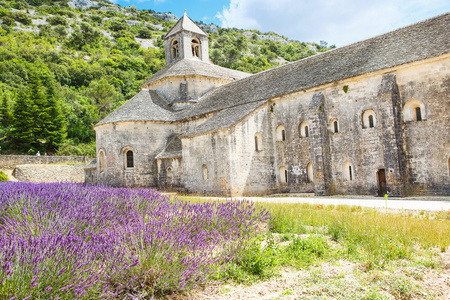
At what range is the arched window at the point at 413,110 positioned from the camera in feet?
50.7

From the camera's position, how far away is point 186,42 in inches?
1291

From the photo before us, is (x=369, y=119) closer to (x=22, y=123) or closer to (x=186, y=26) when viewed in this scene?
(x=186, y=26)

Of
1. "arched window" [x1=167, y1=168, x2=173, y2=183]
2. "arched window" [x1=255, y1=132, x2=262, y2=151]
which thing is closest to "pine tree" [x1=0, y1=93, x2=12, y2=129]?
"arched window" [x1=167, y1=168, x2=173, y2=183]

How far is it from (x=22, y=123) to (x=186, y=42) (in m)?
24.6

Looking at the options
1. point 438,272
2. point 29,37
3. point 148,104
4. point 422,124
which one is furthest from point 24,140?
point 29,37

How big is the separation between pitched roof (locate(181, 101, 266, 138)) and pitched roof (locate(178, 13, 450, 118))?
899 mm

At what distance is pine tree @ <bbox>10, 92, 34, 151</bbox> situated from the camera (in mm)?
40062

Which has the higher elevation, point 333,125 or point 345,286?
point 333,125

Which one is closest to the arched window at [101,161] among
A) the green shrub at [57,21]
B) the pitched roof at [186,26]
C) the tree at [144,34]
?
the pitched roof at [186,26]

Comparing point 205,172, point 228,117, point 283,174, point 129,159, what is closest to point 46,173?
point 129,159

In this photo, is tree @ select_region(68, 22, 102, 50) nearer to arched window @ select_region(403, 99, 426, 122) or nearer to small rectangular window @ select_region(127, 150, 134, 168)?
small rectangular window @ select_region(127, 150, 134, 168)

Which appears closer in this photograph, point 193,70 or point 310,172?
point 310,172

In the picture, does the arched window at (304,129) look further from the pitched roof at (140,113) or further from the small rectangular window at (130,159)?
the small rectangular window at (130,159)

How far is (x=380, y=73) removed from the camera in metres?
16.4
